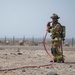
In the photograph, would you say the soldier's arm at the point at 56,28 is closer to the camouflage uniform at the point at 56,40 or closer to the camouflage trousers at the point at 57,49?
the camouflage uniform at the point at 56,40

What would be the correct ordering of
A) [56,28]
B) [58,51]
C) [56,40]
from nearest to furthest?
[56,28] < [56,40] < [58,51]

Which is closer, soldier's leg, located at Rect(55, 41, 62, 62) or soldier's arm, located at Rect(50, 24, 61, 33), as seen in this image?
soldier's arm, located at Rect(50, 24, 61, 33)

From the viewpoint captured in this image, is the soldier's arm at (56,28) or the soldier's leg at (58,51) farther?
the soldier's leg at (58,51)

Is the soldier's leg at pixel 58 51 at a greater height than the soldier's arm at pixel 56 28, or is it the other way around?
the soldier's arm at pixel 56 28

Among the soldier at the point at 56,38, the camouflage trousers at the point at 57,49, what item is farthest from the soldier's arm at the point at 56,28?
the camouflage trousers at the point at 57,49

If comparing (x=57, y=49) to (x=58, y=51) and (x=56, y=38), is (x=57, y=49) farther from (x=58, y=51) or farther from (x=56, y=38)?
(x=56, y=38)

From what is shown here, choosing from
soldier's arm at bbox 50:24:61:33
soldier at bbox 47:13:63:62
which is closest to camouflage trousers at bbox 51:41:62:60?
soldier at bbox 47:13:63:62

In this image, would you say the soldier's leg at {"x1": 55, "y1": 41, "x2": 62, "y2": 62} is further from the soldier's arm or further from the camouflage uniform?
the soldier's arm

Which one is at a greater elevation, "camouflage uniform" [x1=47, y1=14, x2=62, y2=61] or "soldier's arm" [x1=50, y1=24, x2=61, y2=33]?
"soldier's arm" [x1=50, y1=24, x2=61, y2=33]

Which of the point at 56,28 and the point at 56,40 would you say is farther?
the point at 56,40

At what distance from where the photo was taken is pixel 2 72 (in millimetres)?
11547

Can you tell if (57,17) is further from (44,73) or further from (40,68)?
(44,73)

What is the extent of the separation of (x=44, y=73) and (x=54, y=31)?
4.12 meters

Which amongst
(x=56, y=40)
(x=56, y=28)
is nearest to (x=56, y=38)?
(x=56, y=40)
